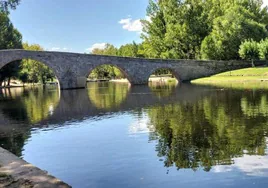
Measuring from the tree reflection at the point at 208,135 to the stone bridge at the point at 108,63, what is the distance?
31765 millimetres

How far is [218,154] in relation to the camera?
8.88 meters

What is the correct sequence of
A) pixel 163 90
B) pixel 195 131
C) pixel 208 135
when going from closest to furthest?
pixel 208 135, pixel 195 131, pixel 163 90

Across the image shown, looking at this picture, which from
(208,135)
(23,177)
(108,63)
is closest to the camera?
(23,177)

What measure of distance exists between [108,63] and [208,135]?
4079 centimetres

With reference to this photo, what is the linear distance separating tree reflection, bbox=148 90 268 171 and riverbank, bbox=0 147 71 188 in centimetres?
308

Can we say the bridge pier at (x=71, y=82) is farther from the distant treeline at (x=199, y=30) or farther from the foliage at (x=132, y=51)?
the foliage at (x=132, y=51)

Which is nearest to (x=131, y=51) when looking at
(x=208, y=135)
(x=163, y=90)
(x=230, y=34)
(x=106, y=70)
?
(x=106, y=70)

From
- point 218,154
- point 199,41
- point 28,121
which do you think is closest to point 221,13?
point 199,41

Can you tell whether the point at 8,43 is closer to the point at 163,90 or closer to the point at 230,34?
the point at 163,90

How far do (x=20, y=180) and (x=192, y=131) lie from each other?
7115mm

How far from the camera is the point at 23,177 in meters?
6.71

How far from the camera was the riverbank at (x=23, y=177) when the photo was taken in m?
6.28

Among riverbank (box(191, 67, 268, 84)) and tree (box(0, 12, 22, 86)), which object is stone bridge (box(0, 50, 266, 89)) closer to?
riverbank (box(191, 67, 268, 84))

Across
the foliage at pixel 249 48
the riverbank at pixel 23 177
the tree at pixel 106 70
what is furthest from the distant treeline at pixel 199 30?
the riverbank at pixel 23 177
